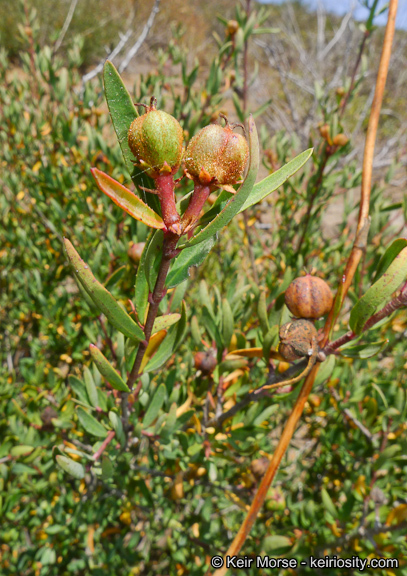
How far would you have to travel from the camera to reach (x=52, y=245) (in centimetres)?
201

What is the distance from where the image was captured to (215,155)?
37 cm

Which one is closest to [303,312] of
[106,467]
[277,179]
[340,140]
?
[277,179]

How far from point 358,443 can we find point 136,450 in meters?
0.84

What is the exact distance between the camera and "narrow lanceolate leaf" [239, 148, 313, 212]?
40 cm

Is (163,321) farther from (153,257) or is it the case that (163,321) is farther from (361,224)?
(361,224)

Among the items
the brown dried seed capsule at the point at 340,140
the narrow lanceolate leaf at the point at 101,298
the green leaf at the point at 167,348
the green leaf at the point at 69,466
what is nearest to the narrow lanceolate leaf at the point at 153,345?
the green leaf at the point at 167,348

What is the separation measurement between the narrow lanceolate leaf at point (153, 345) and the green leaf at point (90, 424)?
0.65 feet

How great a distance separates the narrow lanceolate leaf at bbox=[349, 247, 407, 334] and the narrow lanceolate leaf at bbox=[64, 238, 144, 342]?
0.29 metres

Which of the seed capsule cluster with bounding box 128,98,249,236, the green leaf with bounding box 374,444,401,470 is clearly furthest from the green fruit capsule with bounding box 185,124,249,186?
the green leaf with bounding box 374,444,401,470

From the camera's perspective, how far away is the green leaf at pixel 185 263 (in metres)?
0.46

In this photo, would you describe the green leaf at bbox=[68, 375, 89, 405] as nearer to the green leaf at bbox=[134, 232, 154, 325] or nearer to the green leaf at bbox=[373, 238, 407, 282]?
the green leaf at bbox=[134, 232, 154, 325]

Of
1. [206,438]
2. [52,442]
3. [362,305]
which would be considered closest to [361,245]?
[362,305]

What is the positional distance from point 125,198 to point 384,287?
32 cm

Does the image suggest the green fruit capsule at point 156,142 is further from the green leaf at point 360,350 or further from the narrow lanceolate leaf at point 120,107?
the green leaf at point 360,350
